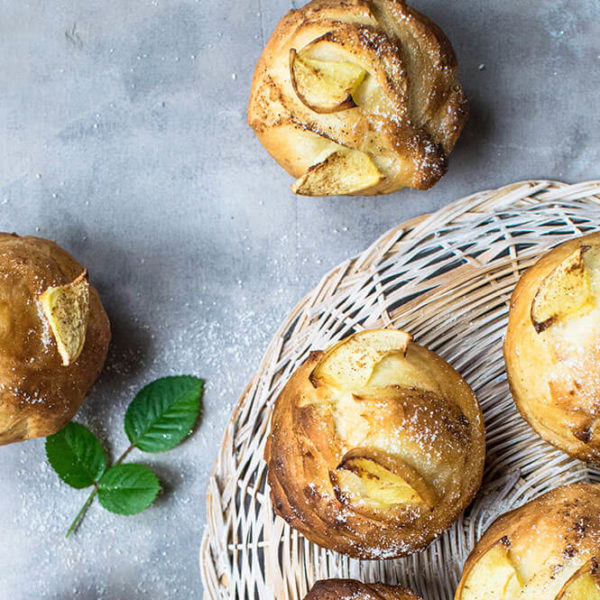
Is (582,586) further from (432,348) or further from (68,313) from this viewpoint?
(68,313)

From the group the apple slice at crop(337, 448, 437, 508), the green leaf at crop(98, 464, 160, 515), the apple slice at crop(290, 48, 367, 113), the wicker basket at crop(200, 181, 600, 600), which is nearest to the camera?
the apple slice at crop(337, 448, 437, 508)

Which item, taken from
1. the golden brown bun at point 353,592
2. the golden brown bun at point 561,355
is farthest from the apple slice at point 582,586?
the golden brown bun at point 353,592

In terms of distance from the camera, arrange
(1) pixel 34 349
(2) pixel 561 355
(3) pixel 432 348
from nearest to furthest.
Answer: (2) pixel 561 355 → (1) pixel 34 349 → (3) pixel 432 348

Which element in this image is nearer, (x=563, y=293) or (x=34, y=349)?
(x=563, y=293)

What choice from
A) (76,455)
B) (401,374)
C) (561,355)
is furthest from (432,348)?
(76,455)

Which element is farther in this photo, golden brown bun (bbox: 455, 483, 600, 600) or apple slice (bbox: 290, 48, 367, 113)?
apple slice (bbox: 290, 48, 367, 113)

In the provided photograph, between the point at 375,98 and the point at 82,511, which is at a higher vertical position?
the point at 375,98

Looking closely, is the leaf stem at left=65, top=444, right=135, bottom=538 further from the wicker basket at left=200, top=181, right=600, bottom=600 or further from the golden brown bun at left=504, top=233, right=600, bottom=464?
the golden brown bun at left=504, top=233, right=600, bottom=464

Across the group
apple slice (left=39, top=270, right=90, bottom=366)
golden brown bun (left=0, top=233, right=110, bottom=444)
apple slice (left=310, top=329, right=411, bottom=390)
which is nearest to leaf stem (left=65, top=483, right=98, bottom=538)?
golden brown bun (left=0, top=233, right=110, bottom=444)
